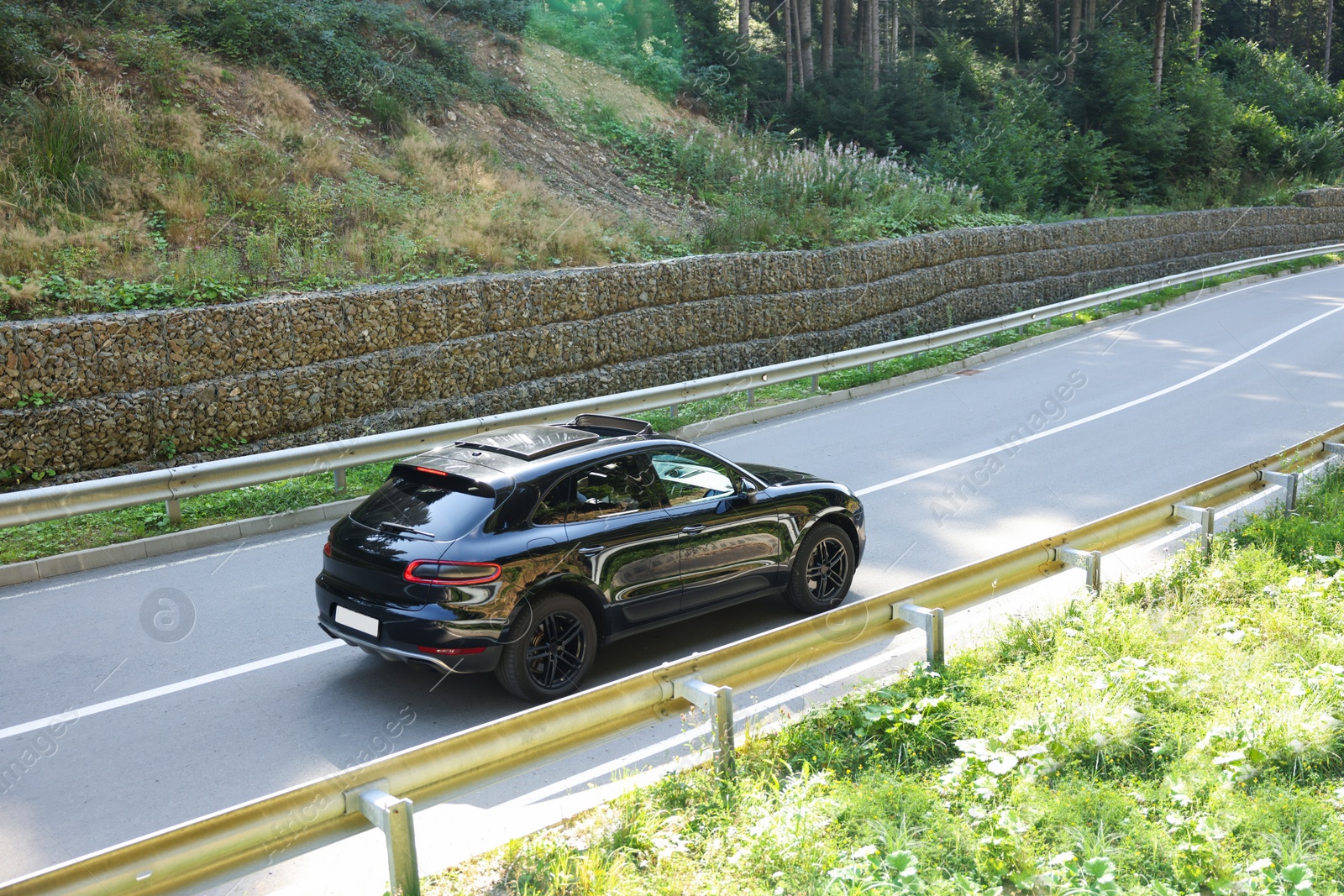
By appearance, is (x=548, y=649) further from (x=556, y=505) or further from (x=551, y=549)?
(x=556, y=505)

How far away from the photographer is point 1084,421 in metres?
15.2

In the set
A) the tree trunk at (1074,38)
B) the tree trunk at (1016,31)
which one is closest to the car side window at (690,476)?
the tree trunk at (1074,38)

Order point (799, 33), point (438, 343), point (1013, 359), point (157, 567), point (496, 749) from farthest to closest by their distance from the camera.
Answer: point (799, 33) < point (1013, 359) < point (438, 343) < point (157, 567) < point (496, 749)

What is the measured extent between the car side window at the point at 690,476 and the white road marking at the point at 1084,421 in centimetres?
411

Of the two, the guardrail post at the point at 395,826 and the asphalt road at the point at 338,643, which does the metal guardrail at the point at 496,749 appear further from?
the asphalt road at the point at 338,643

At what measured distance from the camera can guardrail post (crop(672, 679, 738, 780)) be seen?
4984 mm

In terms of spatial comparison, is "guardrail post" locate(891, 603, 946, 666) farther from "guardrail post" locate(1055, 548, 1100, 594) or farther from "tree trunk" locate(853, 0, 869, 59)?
"tree trunk" locate(853, 0, 869, 59)

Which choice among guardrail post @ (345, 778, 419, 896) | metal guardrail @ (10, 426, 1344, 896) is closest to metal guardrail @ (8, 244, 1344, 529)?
metal guardrail @ (10, 426, 1344, 896)

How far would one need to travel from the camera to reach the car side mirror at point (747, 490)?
25.0 ft

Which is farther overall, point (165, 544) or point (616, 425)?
point (165, 544)

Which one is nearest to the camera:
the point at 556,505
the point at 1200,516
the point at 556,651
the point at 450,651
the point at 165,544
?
the point at 450,651

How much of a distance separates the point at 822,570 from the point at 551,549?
8.25 feet

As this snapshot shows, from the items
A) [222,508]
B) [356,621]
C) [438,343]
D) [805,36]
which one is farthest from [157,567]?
[805,36]

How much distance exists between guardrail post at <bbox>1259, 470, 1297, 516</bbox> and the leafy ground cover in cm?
254
